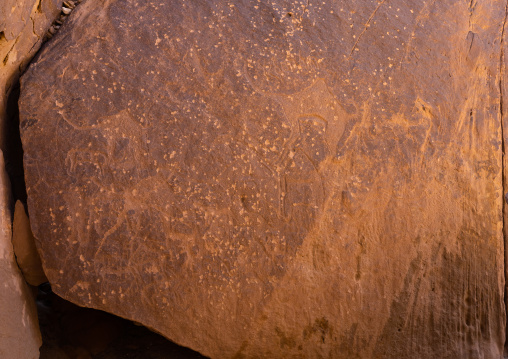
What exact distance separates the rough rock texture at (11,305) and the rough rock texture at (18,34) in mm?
247

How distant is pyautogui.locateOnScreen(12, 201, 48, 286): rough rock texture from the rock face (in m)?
0.07

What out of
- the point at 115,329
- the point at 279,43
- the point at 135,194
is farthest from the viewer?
the point at 115,329

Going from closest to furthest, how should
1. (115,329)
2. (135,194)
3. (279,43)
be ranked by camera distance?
(135,194) → (279,43) → (115,329)

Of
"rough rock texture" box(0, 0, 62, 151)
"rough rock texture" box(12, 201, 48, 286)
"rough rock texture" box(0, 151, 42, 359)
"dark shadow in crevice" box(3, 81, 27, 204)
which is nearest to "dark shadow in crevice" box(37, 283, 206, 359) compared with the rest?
"rough rock texture" box(0, 151, 42, 359)

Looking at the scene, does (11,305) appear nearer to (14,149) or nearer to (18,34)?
(14,149)

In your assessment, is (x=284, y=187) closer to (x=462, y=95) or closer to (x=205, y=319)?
(x=205, y=319)

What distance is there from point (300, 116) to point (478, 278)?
0.85m

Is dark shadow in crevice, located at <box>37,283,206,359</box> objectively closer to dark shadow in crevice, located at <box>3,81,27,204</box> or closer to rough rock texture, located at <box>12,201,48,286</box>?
rough rock texture, located at <box>12,201,48,286</box>

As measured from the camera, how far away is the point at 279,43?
152cm

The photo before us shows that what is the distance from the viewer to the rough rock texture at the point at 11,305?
4.48 ft

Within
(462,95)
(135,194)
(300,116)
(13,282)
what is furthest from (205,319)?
(462,95)

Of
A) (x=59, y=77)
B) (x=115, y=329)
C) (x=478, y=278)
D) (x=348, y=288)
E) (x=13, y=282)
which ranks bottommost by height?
(x=115, y=329)

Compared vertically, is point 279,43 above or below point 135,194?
above

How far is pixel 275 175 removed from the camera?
145cm
